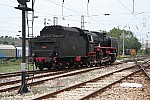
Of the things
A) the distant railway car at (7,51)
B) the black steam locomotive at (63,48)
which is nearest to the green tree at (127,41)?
the distant railway car at (7,51)

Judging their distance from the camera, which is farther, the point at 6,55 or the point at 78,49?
the point at 6,55

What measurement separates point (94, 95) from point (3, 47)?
2161 inches

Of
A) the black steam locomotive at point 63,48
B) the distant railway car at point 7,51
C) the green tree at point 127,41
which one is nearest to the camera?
the black steam locomotive at point 63,48

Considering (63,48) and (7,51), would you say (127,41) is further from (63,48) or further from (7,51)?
(63,48)

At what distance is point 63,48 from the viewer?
23219 mm

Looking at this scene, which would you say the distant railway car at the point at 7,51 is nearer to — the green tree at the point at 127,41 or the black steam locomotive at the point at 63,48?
the black steam locomotive at the point at 63,48

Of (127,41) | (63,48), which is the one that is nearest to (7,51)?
(63,48)

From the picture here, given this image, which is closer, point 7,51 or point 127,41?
point 7,51

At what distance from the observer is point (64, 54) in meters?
23.5

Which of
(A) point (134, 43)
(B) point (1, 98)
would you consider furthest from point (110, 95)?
(A) point (134, 43)

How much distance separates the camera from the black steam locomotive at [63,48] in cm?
2252

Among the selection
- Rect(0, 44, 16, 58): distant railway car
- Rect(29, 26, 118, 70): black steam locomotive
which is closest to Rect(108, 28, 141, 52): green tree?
Rect(0, 44, 16, 58): distant railway car

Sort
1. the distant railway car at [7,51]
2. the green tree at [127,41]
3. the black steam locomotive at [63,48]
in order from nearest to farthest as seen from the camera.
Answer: the black steam locomotive at [63,48], the distant railway car at [7,51], the green tree at [127,41]

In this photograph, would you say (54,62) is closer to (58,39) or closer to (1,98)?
(58,39)
